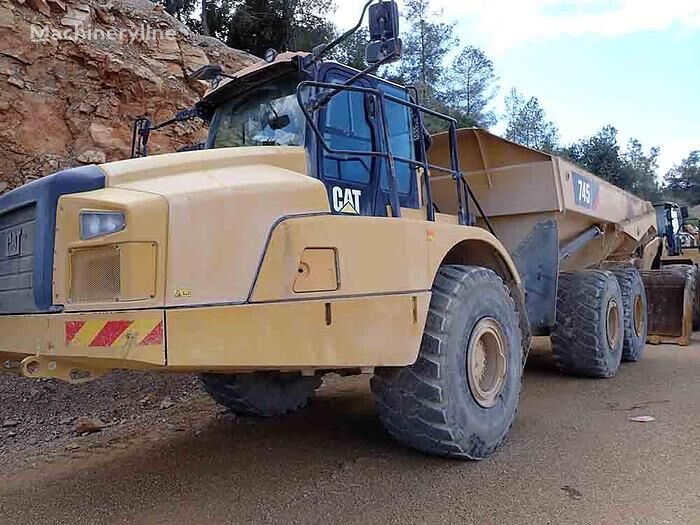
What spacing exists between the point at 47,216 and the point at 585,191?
18.2ft

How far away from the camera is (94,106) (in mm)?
9922

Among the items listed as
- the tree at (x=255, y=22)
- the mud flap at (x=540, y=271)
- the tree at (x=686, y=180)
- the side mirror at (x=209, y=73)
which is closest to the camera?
the side mirror at (x=209, y=73)

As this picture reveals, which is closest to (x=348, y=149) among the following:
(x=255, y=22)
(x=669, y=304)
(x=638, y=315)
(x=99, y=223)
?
(x=99, y=223)

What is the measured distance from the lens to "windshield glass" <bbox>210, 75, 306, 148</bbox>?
3998 mm

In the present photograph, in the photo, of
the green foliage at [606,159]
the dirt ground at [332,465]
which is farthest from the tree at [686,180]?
the dirt ground at [332,465]

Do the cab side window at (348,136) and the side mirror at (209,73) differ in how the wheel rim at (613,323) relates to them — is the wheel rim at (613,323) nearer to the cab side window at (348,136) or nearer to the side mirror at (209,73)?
the cab side window at (348,136)

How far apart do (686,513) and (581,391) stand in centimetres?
307

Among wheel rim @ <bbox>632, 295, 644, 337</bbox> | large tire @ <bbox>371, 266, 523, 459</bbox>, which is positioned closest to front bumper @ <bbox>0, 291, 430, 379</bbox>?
large tire @ <bbox>371, 266, 523, 459</bbox>

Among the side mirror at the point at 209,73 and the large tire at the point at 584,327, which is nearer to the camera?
the side mirror at the point at 209,73

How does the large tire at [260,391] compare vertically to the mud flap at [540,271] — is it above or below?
below

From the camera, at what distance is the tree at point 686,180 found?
49.1 metres

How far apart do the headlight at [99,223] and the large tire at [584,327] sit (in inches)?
201

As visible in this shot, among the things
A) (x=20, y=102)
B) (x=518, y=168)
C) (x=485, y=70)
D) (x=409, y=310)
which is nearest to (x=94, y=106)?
(x=20, y=102)

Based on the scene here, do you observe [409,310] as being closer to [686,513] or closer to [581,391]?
[686,513]
